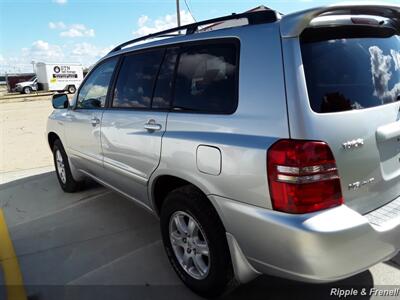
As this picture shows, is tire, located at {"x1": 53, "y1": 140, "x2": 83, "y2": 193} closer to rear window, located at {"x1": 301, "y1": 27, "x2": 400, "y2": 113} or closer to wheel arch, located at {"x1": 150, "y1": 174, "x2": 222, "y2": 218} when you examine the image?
wheel arch, located at {"x1": 150, "y1": 174, "x2": 222, "y2": 218}

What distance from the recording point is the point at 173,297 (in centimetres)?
281

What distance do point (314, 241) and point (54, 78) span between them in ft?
134

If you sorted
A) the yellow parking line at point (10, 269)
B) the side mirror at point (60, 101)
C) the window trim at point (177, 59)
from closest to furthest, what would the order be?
the window trim at point (177, 59), the yellow parking line at point (10, 269), the side mirror at point (60, 101)

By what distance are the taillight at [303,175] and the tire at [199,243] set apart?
61 centimetres

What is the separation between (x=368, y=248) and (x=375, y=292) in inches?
32.7

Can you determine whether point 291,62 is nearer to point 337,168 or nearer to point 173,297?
point 337,168

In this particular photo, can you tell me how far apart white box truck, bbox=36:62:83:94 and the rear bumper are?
3942cm

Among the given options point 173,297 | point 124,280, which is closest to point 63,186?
point 124,280

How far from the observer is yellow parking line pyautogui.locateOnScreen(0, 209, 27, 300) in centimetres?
301

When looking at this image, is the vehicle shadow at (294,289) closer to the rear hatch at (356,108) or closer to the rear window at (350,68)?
the rear hatch at (356,108)

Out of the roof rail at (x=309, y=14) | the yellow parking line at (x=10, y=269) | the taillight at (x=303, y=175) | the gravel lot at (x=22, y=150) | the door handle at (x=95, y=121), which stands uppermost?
A: the roof rail at (x=309, y=14)

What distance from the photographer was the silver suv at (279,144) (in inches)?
78.5

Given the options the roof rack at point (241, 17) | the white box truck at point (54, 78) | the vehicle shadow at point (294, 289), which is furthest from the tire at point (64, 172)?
the white box truck at point (54, 78)

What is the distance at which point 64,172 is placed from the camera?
5.28m
